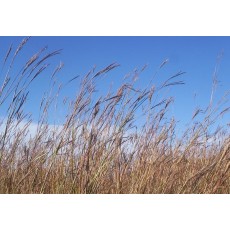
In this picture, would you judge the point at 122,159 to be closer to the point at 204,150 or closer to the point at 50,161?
the point at 50,161
